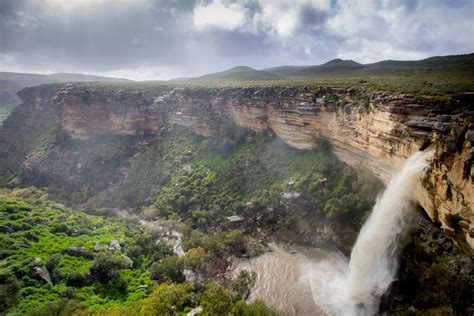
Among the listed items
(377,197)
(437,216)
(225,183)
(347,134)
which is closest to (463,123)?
(437,216)

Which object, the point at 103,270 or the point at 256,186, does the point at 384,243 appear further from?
the point at 103,270

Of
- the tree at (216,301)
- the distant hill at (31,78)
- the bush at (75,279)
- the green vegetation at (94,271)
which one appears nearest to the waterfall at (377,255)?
the green vegetation at (94,271)

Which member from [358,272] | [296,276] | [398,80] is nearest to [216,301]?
[296,276]

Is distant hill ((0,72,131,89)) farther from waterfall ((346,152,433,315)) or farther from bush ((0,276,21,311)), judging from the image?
waterfall ((346,152,433,315))

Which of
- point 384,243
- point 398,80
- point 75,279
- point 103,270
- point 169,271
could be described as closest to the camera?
point 384,243

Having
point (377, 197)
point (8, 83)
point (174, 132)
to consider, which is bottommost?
point (377, 197)

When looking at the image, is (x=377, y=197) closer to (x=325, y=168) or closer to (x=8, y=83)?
(x=325, y=168)
